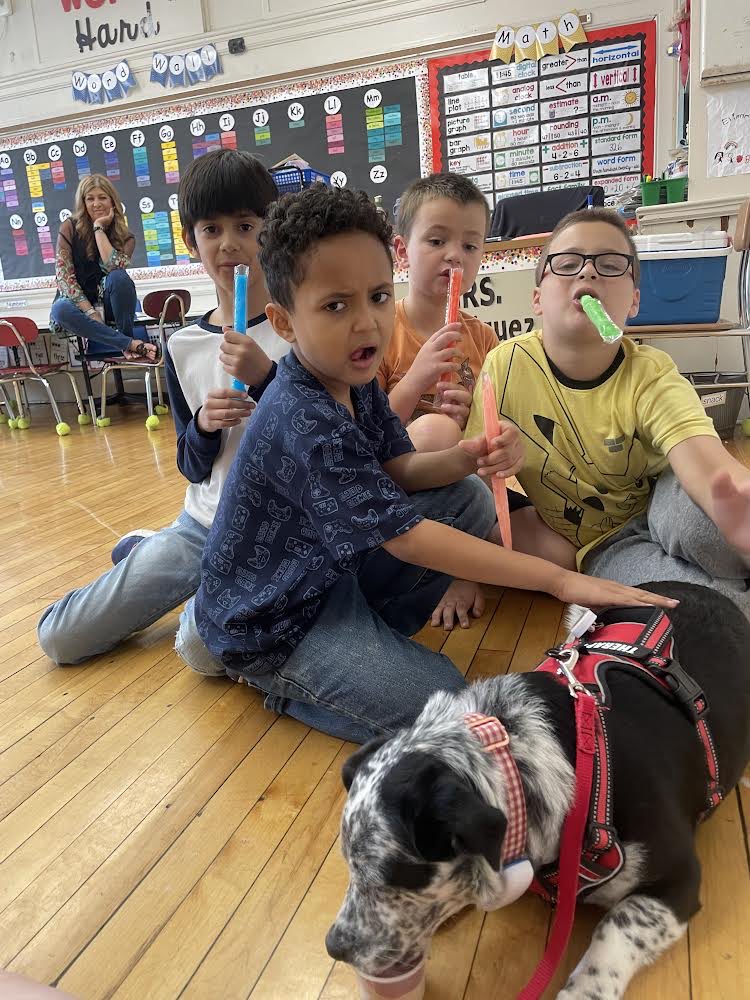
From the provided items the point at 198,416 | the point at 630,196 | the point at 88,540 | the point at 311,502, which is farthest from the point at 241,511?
the point at 630,196

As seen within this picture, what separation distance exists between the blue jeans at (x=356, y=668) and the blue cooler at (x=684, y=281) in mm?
2339

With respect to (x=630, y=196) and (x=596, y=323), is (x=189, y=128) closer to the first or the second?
(x=630, y=196)

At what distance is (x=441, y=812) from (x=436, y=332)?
1.23 meters

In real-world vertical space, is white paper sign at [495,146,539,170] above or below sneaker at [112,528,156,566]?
above

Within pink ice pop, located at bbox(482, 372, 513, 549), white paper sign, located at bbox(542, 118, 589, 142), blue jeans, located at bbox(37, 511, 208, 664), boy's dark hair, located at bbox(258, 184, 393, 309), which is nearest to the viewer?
boy's dark hair, located at bbox(258, 184, 393, 309)

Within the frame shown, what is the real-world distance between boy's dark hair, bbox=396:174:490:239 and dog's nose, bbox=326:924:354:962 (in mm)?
1608

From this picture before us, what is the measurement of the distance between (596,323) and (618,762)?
2.79ft

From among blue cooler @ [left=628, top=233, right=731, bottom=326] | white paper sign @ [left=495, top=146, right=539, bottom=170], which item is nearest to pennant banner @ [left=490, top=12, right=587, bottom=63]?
white paper sign @ [left=495, top=146, right=539, bottom=170]

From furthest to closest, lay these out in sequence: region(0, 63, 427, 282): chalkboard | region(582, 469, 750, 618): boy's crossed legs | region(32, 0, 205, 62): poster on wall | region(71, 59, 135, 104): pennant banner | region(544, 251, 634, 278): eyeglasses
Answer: region(71, 59, 135, 104): pennant banner, region(32, 0, 205, 62): poster on wall, region(0, 63, 427, 282): chalkboard, region(544, 251, 634, 278): eyeglasses, region(582, 469, 750, 618): boy's crossed legs

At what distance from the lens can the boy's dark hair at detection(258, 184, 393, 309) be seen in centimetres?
102

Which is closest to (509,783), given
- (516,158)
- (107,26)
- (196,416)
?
(196,416)

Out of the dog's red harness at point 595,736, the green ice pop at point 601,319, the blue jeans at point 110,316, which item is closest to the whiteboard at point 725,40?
Answer: the green ice pop at point 601,319

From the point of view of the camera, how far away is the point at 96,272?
16.8 ft

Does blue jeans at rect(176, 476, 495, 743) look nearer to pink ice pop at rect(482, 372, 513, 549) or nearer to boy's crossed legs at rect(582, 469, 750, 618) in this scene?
pink ice pop at rect(482, 372, 513, 549)
